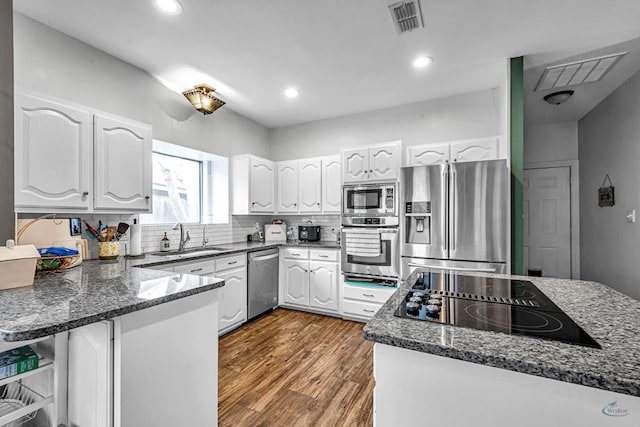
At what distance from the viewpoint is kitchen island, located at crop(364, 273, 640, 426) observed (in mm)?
640

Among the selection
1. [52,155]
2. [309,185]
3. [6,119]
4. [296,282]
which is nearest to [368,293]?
[296,282]

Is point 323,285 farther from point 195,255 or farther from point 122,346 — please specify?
point 122,346

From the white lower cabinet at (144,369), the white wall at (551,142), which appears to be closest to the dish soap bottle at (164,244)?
the white lower cabinet at (144,369)

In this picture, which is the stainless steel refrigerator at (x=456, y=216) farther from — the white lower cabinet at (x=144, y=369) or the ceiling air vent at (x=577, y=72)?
the white lower cabinet at (x=144, y=369)

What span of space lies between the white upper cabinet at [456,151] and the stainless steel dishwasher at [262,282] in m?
2.04

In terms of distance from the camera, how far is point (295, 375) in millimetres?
2270

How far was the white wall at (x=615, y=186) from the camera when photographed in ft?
9.39

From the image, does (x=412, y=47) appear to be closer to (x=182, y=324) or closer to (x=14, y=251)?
(x=182, y=324)

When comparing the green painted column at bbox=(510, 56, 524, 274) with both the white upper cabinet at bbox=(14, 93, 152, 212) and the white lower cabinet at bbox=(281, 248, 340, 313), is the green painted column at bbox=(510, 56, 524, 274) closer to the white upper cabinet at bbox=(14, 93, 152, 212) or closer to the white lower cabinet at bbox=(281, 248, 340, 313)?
the white lower cabinet at bbox=(281, 248, 340, 313)

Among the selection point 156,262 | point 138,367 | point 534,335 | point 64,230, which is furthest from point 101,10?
point 534,335

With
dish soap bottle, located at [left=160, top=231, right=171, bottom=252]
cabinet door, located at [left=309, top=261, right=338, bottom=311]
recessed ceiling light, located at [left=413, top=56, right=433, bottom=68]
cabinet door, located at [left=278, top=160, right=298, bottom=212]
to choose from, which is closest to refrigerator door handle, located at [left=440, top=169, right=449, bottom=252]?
recessed ceiling light, located at [left=413, top=56, right=433, bottom=68]

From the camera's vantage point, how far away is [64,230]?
1991 mm

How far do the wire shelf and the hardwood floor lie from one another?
0.92 m

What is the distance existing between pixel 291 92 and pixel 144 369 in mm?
2956
